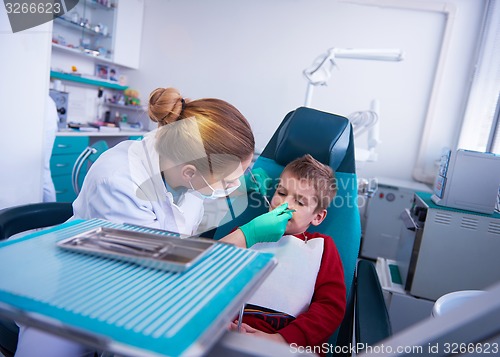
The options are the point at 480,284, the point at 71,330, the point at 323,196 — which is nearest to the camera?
the point at 71,330

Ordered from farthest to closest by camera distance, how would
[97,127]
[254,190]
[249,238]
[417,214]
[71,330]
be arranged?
[97,127], [417,214], [254,190], [249,238], [71,330]

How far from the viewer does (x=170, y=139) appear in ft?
3.88

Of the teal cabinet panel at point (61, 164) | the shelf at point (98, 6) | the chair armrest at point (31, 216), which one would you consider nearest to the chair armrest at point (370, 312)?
the chair armrest at point (31, 216)

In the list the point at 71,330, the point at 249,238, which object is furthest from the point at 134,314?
the point at 249,238

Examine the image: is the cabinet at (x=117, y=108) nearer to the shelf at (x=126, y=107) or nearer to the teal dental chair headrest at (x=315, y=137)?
the shelf at (x=126, y=107)

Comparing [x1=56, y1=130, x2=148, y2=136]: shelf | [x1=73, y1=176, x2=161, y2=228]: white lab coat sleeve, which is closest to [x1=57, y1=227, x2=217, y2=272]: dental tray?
[x1=73, y1=176, x2=161, y2=228]: white lab coat sleeve

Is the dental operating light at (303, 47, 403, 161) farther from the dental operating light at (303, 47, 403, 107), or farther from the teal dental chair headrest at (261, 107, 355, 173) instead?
the teal dental chair headrest at (261, 107, 355, 173)

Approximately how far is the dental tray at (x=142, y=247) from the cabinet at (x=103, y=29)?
335 centimetres

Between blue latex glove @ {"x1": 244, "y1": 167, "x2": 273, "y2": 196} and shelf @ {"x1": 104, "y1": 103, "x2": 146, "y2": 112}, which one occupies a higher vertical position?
shelf @ {"x1": 104, "y1": 103, "x2": 146, "y2": 112}

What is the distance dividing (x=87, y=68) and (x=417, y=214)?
3599mm

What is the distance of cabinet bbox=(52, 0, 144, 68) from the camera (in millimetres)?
3437

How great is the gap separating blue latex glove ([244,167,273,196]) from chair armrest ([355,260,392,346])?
492 mm

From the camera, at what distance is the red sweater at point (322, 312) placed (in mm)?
1065

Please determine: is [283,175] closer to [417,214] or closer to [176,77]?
[417,214]
